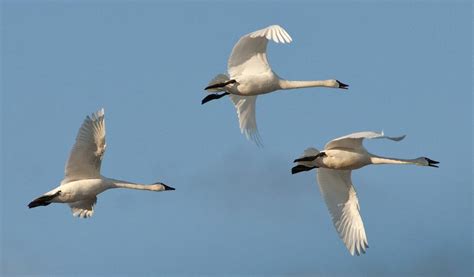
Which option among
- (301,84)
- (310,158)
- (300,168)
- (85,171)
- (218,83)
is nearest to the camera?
(85,171)

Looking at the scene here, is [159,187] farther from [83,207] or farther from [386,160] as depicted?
[386,160]

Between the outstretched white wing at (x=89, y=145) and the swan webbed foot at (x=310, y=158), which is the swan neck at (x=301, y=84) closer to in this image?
the swan webbed foot at (x=310, y=158)

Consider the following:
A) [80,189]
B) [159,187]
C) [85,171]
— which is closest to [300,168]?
[159,187]

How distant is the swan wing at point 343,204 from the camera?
30.6 m

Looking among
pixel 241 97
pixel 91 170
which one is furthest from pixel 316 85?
pixel 91 170

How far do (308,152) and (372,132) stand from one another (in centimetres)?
185

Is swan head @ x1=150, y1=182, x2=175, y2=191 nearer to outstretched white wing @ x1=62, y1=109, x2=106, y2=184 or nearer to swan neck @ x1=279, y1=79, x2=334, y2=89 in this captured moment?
outstretched white wing @ x1=62, y1=109, x2=106, y2=184

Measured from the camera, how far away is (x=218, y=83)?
31188 mm

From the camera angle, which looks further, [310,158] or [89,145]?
[310,158]

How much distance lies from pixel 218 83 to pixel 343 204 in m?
3.24

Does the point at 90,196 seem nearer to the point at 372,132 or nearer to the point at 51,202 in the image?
the point at 51,202

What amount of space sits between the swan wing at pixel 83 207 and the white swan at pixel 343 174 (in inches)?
149

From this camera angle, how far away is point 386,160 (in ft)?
99.3

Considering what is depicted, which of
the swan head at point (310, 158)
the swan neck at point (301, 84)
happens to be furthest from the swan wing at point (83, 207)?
the swan neck at point (301, 84)
